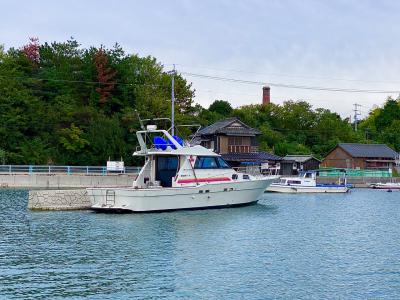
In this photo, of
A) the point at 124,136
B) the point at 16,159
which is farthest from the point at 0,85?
the point at 124,136

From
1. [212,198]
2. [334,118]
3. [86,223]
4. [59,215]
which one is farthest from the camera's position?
[334,118]

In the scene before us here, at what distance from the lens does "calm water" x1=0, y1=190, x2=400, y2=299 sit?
14625 millimetres

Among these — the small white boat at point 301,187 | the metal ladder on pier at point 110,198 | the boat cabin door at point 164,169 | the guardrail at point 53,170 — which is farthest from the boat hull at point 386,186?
the metal ladder on pier at point 110,198

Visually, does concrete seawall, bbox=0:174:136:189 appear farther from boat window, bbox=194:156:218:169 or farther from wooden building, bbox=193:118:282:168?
boat window, bbox=194:156:218:169

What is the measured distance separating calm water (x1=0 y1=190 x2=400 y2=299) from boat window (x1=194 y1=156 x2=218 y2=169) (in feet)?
10.9

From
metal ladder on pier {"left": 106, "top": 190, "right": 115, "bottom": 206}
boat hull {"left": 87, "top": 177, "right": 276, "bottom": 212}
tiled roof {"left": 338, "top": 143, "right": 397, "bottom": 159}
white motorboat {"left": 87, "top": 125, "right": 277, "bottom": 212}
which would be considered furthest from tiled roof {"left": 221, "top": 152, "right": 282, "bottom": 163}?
metal ladder on pier {"left": 106, "top": 190, "right": 115, "bottom": 206}

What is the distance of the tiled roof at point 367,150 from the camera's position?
259ft

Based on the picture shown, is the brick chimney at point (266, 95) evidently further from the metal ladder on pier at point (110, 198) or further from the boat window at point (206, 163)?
the metal ladder on pier at point (110, 198)

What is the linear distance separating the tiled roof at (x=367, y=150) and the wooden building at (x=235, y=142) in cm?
1690

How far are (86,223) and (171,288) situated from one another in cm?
1302

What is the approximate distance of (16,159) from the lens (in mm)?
57719

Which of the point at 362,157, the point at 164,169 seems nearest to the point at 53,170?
the point at 164,169

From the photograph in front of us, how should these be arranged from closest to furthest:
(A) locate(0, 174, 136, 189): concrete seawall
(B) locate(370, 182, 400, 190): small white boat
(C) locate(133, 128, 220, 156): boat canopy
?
1. (C) locate(133, 128, 220, 156): boat canopy
2. (A) locate(0, 174, 136, 189): concrete seawall
3. (B) locate(370, 182, 400, 190): small white boat

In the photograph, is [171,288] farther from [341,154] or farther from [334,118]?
[334,118]
